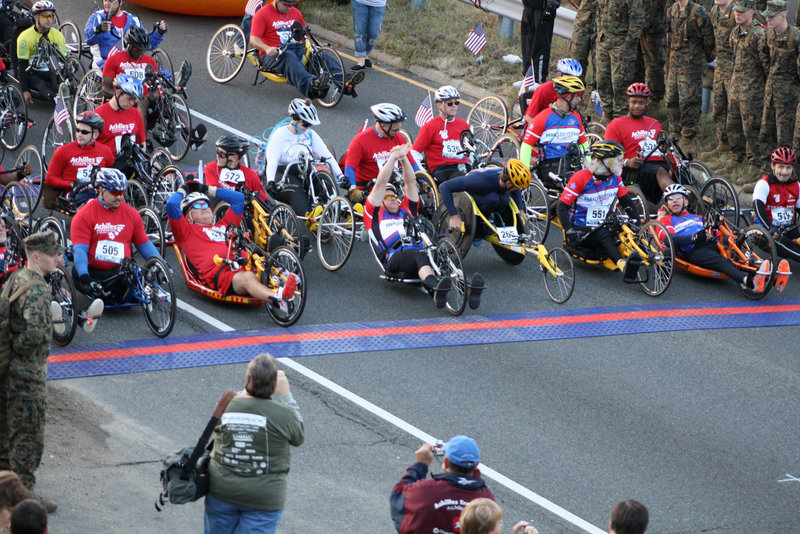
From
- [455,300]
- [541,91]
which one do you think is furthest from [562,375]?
[541,91]

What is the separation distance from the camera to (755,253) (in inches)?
545

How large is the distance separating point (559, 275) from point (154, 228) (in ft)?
15.1

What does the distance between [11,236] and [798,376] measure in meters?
8.13

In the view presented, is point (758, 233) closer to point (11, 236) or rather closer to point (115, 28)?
point (11, 236)

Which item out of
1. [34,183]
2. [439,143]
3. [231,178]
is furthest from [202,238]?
[439,143]

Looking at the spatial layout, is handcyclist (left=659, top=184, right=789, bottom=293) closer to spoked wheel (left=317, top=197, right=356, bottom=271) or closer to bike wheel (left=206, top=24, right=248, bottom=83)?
spoked wheel (left=317, top=197, right=356, bottom=271)

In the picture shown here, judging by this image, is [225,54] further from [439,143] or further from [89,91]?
[439,143]

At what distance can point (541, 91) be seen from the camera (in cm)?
1611

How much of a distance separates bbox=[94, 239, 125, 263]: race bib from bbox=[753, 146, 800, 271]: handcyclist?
7.52 metres

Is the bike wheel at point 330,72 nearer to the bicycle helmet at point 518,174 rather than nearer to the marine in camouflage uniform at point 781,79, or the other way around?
the bicycle helmet at point 518,174

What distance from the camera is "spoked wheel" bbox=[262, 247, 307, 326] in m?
12.1

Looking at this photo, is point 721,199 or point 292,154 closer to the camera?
point 292,154

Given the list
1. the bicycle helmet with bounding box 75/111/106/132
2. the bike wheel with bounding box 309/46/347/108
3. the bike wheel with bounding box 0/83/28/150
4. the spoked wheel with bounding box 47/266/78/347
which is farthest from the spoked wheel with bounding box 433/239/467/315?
the bike wheel with bounding box 0/83/28/150

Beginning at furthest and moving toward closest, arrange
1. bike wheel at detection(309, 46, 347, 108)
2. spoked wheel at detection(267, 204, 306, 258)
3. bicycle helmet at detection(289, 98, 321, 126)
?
bike wheel at detection(309, 46, 347, 108)
bicycle helmet at detection(289, 98, 321, 126)
spoked wheel at detection(267, 204, 306, 258)
